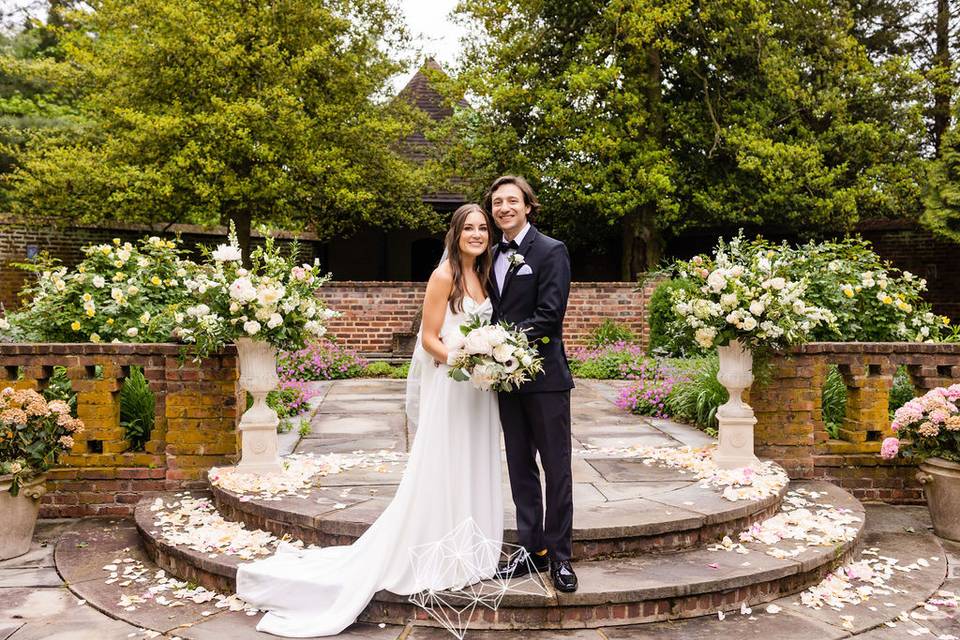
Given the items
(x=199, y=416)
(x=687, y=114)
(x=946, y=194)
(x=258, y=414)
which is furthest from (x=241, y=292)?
(x=946, y=194)

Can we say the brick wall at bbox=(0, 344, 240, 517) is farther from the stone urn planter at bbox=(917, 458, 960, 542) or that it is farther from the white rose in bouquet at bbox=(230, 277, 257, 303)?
the stone urn planter at bbox=(917, 458, 960, 542)

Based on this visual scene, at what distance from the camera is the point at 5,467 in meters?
4.38

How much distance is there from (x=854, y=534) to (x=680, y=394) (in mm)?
3127

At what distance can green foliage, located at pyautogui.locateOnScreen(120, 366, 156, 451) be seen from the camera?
18.5 ft

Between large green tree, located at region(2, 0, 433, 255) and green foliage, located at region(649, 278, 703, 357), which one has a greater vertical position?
large green tree, located at region(2, 0, 433, 255)

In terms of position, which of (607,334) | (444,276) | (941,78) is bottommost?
(607,334)

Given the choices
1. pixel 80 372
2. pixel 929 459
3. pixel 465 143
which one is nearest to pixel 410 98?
pixel 465 143

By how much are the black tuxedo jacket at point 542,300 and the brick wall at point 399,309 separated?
977 centimetres

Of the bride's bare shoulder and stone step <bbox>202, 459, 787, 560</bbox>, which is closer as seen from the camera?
the bride's bare shoulder

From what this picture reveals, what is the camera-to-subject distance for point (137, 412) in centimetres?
569

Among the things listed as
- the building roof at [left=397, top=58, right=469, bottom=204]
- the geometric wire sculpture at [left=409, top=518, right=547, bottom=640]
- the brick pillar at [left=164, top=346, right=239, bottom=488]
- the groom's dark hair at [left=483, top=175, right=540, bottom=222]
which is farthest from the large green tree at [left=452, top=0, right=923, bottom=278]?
the geometric wire sculpture at [left=409, top=518, right=547, bottom=640]

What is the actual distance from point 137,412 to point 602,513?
12.2ft

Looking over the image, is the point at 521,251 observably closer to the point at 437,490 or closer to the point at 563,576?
the point at 437,490

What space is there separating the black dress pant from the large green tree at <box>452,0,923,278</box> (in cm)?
1083
